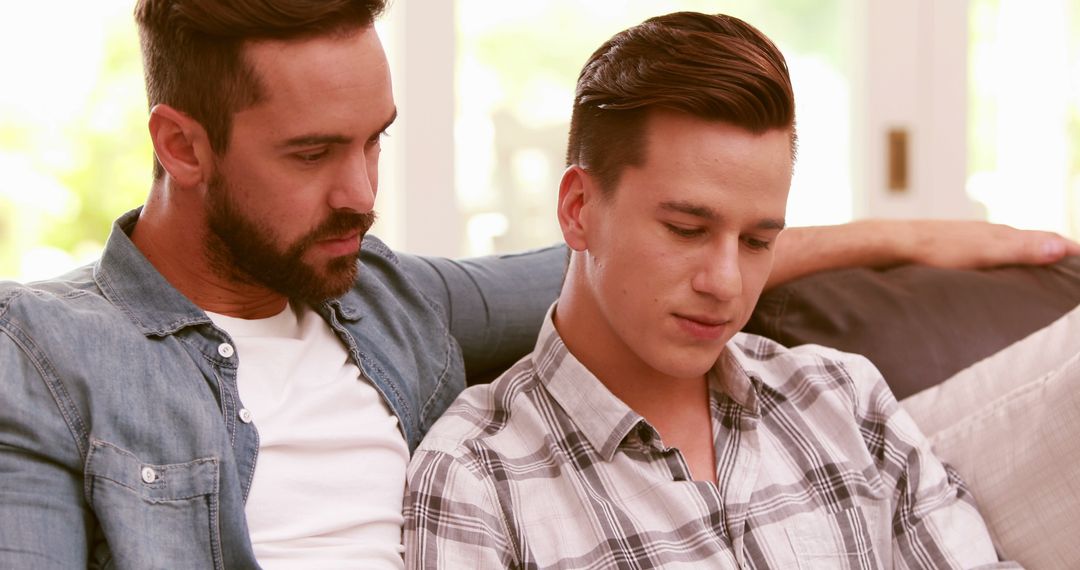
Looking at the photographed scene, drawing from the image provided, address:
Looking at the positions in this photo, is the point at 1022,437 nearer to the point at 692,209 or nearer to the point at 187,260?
the point at 692,209

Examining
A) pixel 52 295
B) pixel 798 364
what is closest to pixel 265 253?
pixel 52 295

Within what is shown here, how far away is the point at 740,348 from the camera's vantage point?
1.64 m

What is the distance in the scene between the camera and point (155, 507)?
1.22 metres

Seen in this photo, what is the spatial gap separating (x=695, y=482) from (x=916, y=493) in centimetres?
33

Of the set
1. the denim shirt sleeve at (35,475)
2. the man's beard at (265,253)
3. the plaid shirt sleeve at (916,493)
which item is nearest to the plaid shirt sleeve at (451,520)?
the man's beard at (265,253)

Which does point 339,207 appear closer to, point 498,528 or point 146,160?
point 498,528

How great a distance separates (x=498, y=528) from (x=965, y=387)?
774mm

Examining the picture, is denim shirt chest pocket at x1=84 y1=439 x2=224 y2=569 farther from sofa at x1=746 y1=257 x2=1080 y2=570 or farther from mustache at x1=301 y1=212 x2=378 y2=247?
sofa at x1=746 y1=257 x2=1080 y2=570

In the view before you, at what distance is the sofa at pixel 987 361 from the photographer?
1558 mm

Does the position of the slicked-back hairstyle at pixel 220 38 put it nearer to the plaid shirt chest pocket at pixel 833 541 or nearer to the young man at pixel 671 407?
the young man at pixel 671 407

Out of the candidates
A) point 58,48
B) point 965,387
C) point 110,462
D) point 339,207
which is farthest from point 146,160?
point 965,387

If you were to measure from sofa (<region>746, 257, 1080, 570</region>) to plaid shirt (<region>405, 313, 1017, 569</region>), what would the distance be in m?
0.06

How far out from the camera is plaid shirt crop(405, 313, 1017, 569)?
4.41 feet

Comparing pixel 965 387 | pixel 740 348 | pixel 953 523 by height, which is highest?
pixel 740 348
